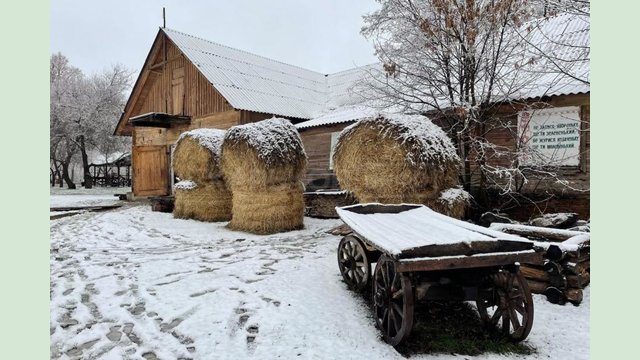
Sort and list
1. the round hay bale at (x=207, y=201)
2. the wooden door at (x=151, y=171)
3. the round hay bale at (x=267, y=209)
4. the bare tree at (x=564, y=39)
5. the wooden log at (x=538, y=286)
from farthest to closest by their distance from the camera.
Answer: the wooden door at (x=151, y=171)
the round hay bale at (x=207, y=201)
the round hay bale at (x=267, y=209)
the bare tree at (x=564, y=39)
the wooden log at (x=538, y=286)

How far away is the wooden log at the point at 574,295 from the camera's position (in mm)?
4348

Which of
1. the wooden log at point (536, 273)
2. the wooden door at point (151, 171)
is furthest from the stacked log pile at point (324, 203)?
the wooden door at point (151, 171)

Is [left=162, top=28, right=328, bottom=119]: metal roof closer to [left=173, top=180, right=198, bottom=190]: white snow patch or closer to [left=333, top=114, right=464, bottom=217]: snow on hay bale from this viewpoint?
[left=173, top=180, right=198, bottom=190]: white snow patch

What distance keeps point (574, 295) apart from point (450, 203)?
2.55 meters

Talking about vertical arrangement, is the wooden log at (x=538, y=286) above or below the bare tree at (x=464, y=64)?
below

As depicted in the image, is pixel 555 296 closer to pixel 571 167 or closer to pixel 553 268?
pixel 553 268

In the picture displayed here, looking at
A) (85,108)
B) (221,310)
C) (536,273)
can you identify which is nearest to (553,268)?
(536,273)

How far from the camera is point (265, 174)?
8516mm

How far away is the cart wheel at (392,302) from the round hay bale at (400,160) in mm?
3319

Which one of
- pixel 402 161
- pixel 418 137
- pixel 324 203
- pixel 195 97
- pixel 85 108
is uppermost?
pixel 85 108

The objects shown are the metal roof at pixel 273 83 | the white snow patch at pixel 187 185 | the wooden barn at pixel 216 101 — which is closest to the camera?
the white snow patch at pixel 187 185

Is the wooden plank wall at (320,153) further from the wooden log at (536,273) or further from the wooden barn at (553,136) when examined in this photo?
the wooden log at (536,273)

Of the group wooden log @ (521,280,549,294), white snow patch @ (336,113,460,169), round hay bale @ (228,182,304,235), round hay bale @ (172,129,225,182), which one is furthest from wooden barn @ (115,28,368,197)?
wooden log @ (521,280,549,294)

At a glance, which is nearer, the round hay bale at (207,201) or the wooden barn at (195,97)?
the round hay bale at (207,201)
